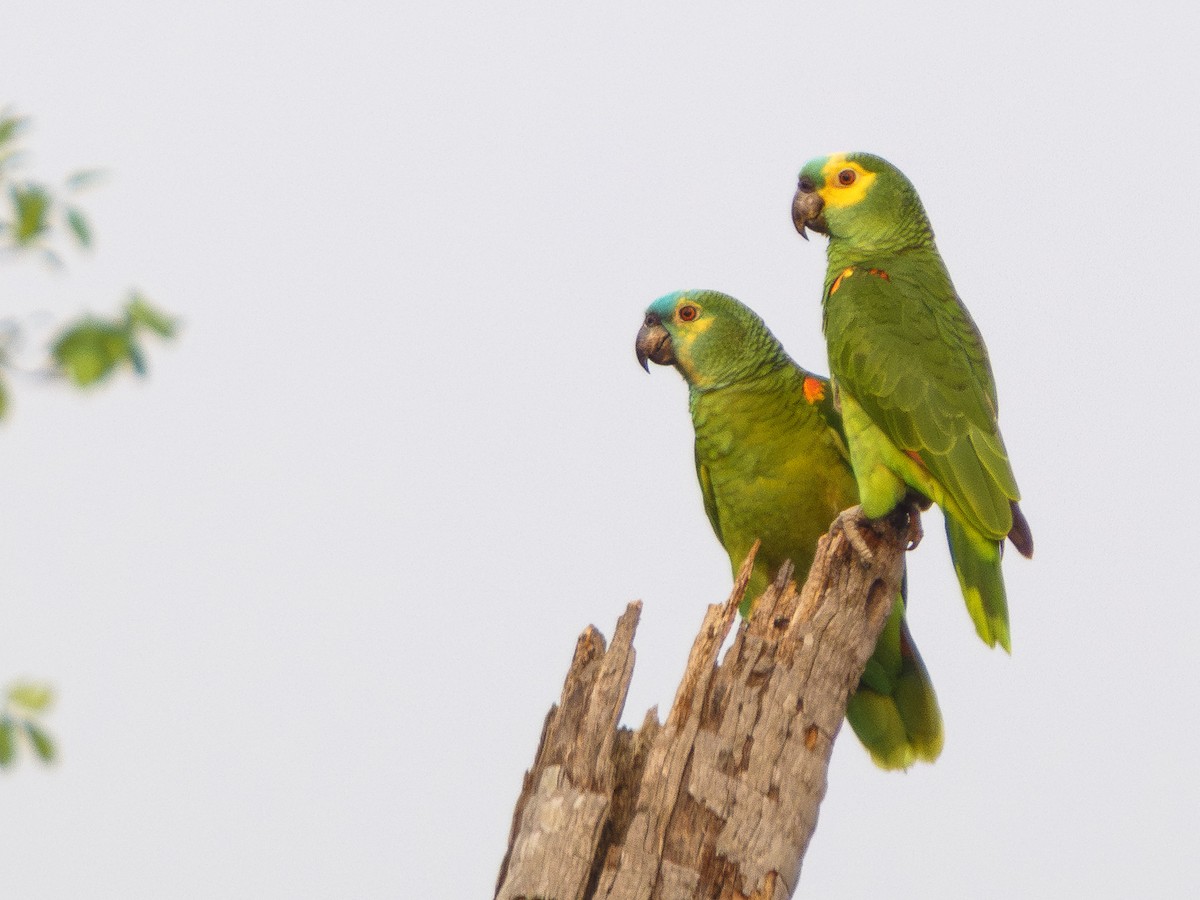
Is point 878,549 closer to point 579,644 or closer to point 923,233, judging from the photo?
point 579,644

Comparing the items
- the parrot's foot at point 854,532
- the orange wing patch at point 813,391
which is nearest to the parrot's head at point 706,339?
the orange wing patch at point 813,391

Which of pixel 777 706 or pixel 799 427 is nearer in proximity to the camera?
pixel 777 706

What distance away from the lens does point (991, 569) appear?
10.4 ft

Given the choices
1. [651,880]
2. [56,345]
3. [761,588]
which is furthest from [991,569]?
[56,345]

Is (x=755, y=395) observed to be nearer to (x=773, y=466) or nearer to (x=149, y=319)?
(x=773, y=466)

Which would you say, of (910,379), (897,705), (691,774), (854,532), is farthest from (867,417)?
(691,774)

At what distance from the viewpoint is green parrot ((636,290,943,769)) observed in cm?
360

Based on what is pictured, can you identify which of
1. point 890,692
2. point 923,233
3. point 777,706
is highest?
point 923,233

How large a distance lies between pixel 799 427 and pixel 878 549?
27.2 inches

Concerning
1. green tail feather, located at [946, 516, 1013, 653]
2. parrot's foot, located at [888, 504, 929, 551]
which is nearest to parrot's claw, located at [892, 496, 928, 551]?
parrot's foot, located at [888, 504, 929, 551]

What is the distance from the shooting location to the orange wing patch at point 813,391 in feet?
12.6

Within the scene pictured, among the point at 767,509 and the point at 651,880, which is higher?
the point at 767,509

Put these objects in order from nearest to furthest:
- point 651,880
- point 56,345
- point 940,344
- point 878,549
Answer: point 56,345
point 651,880
point 878,549
point 940,344

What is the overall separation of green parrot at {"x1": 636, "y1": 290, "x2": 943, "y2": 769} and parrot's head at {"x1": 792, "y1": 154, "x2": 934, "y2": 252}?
0.39 m
